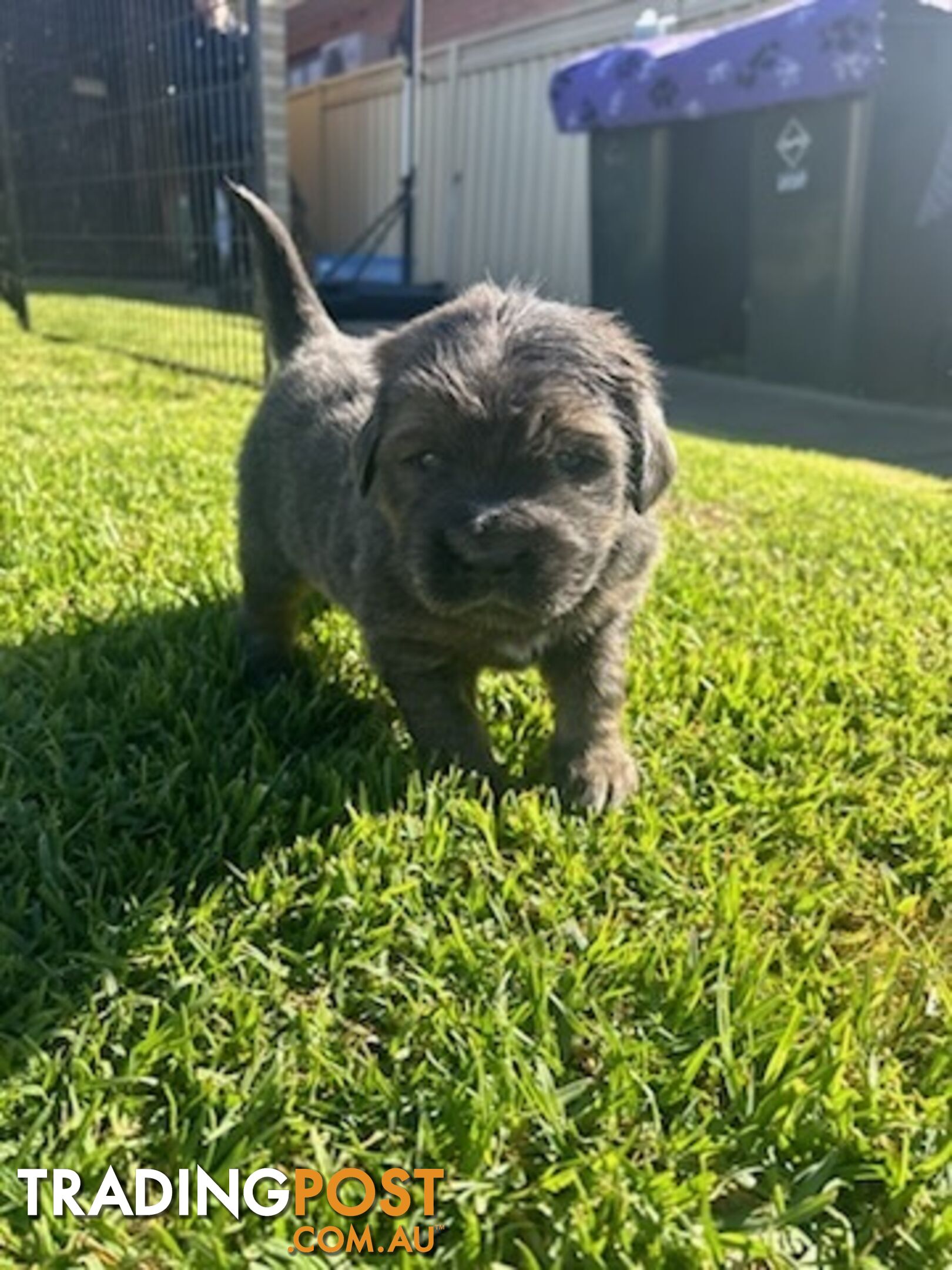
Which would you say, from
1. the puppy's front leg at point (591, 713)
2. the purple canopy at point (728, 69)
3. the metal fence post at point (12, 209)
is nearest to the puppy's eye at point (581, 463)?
the puppy's front leg at point (591, 713)

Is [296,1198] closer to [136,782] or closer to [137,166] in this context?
[136,782]

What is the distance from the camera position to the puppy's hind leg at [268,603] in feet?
9.24

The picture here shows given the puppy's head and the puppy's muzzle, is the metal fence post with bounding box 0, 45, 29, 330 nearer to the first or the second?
the puppy's head

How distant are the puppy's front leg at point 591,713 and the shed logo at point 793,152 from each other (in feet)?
22.3

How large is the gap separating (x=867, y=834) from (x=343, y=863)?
102cm

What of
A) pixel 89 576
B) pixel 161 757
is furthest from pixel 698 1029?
pixel 89 576

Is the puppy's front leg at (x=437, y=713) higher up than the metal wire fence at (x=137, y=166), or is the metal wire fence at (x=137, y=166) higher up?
the metal wire fence at (x=137, y=166)

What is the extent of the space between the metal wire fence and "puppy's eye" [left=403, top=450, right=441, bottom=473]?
4.78m

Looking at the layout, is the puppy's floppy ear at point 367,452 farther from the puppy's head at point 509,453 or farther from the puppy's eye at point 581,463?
the puppy's eye at point 581,463

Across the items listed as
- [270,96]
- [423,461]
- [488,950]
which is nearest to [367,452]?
[423,461]

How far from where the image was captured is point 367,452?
219 centimetres

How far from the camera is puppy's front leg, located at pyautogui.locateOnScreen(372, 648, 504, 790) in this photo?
2.21m

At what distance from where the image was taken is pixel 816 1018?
165 cm

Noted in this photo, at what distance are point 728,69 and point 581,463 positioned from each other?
24.1 feet
